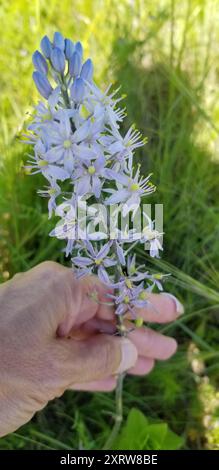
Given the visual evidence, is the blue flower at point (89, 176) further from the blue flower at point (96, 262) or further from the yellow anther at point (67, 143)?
the blue flower at point (96, 262)

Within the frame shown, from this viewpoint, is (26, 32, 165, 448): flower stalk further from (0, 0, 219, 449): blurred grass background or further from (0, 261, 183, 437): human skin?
(0, 0, 219, 449): blurred grass background

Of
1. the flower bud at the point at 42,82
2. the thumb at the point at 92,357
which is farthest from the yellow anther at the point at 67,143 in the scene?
the thumb at the point at 92,357

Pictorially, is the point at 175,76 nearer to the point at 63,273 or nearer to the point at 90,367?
the point at 63,273

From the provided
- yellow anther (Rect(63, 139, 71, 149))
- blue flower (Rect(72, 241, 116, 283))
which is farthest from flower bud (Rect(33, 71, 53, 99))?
blue flower (Rect(72, 241, 116, 283))

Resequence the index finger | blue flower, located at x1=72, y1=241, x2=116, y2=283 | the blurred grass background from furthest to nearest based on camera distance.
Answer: the blurred grass background
the index finger
blue flower, located at x1=72, y1=241, x2=116, y2=283

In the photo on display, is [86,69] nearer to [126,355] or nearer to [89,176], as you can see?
[89,176]
